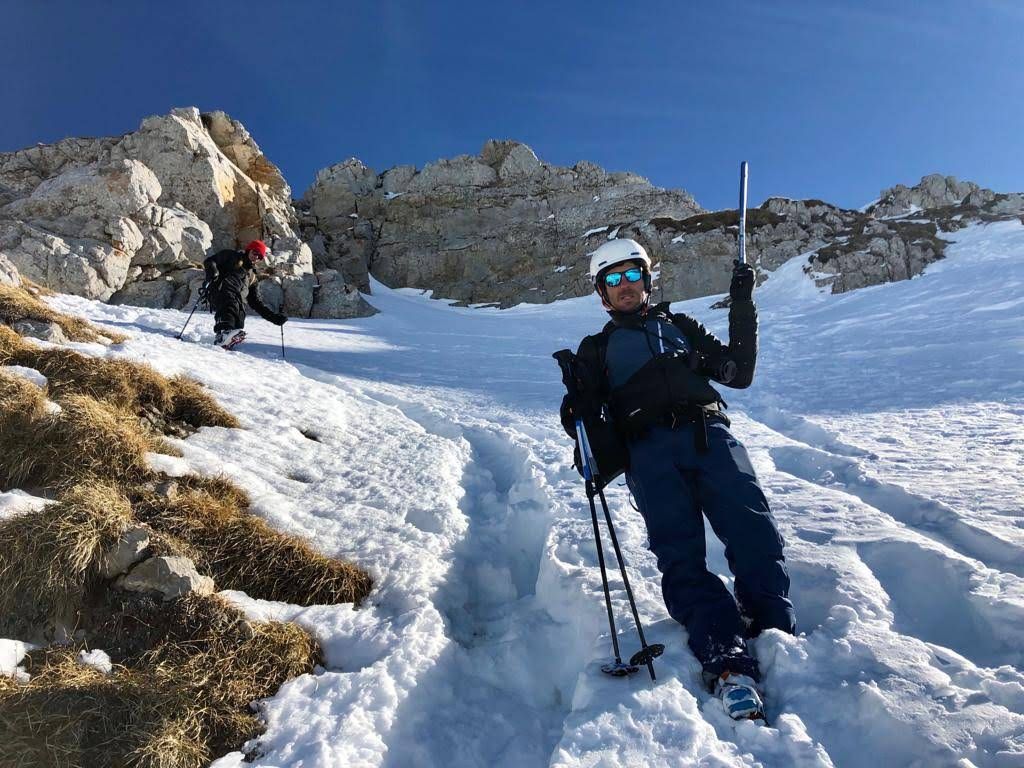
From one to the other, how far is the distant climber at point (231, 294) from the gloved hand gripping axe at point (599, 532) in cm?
968

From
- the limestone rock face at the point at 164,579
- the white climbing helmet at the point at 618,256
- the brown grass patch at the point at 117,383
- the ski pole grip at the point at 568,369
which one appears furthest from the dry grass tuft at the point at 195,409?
the white climbing helmet at the point at 618,256

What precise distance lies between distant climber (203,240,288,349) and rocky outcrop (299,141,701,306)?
1952 inches

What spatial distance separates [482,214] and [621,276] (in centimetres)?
7017

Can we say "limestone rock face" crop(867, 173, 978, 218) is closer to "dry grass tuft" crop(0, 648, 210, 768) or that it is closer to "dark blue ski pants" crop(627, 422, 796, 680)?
"dark blue ski pants" crop(627, 422, 796, 680)

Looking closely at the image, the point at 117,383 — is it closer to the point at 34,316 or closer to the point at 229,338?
the point at 34,316

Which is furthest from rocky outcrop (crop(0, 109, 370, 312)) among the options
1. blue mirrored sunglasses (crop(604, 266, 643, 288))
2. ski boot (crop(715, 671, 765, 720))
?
ski boot (crop(715, 671, 765, 720))

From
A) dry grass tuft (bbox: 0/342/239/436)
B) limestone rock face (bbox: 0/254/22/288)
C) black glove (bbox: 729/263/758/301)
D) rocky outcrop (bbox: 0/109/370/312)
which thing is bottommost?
dry grass tuft (bbox: 0/342/239/436)

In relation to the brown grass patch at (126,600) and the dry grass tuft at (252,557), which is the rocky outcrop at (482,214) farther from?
the dry grass tuft at (252,557)

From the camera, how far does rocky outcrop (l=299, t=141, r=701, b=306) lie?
2562 inches

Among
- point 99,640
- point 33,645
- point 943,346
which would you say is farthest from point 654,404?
point 943,346

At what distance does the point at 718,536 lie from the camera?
3340 mm

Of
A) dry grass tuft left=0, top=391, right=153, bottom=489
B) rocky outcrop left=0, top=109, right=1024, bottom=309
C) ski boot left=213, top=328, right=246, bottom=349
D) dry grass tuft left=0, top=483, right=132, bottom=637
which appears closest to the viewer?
dry grass tuft left=0, top=483, right=132, bottom=637

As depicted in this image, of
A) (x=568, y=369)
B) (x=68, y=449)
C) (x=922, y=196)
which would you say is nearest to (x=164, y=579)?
(x=68, y=449)

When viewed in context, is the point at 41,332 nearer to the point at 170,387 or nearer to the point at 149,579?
the point at 170,387
